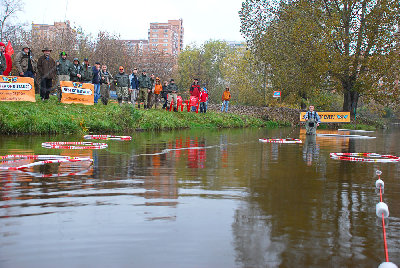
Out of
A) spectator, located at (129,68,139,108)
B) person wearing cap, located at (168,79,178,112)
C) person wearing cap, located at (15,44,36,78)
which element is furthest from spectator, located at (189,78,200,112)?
person wearing cap, located at (15,44,36,78)

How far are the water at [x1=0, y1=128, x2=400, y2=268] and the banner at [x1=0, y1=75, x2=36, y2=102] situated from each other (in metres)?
13.9

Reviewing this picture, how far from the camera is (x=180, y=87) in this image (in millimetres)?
95500

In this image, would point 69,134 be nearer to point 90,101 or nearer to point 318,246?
point 90,101

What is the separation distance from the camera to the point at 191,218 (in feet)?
19.9

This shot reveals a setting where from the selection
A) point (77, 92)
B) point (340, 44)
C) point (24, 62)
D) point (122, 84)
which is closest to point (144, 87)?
point (122, 84)

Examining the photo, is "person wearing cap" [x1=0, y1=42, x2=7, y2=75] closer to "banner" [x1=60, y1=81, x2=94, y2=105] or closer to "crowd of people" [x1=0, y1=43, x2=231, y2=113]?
"crowd of people" [x1=0, y1=43, x2=231, y2=113]

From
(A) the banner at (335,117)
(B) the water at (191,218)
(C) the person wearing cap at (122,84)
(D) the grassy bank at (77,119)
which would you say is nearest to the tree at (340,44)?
(A) the banner at (335,117)

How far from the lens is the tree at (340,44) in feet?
133

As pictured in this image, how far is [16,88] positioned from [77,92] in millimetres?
3683

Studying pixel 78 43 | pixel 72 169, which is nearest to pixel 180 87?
pixel 78 43

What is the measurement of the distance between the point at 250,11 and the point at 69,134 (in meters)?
35.2

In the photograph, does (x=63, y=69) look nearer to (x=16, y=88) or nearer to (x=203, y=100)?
(x=16, y=88)

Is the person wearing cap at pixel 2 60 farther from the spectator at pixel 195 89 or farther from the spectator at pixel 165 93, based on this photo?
the spectator at pixel 195 89

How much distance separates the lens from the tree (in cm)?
4053
